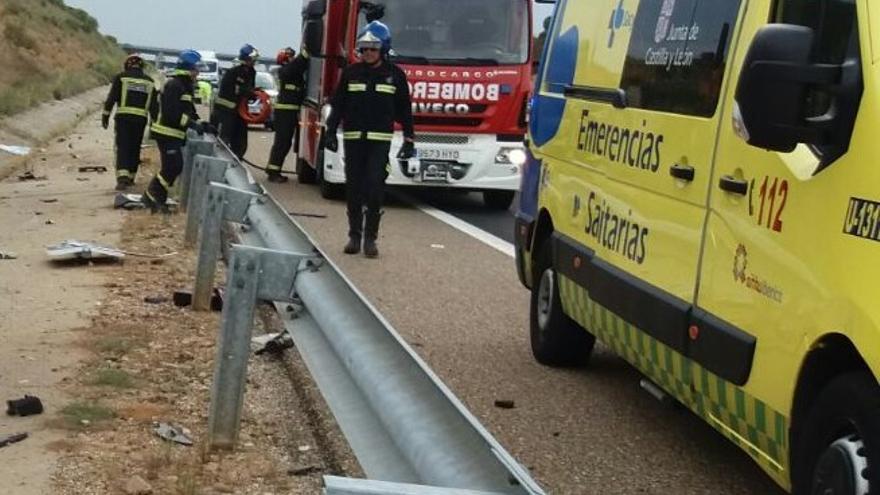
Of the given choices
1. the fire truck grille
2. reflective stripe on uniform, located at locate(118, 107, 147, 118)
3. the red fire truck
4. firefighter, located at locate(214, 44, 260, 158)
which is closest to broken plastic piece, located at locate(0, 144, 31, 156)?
firefighter, located at locate(214, 44, 260, 158)

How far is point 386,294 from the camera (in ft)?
35.4

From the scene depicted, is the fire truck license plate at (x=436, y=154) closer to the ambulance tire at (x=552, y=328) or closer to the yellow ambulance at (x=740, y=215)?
the ambulance tire at (x=552, y=328)

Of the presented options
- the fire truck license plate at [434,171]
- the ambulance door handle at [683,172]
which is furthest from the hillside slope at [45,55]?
the ambulance door handle at [683,172]

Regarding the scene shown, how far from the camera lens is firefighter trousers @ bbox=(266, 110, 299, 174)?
20609 mm

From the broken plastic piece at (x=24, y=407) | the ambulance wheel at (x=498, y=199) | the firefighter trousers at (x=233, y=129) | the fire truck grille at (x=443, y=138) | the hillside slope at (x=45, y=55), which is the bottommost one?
the hillside slope at (x=45, y=55)

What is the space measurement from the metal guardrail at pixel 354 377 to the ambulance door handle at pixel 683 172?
1.42 m

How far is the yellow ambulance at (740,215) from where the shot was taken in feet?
13.9

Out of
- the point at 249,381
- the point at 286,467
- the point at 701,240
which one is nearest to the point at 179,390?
the point at 249,381

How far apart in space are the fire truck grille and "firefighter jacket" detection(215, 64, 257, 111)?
4.09 metres

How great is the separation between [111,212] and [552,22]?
8.90 meters

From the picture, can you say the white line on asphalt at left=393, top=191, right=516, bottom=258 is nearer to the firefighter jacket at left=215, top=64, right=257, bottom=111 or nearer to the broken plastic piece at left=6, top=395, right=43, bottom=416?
the firefighter jacket at left=215, top=64, right=257, bottom=111

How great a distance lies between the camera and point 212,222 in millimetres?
8500

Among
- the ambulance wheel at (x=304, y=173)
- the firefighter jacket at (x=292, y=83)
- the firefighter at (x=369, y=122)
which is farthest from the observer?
the ambulance wheel at (x=304, y=173)

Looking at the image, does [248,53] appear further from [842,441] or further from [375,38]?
[842,441]
